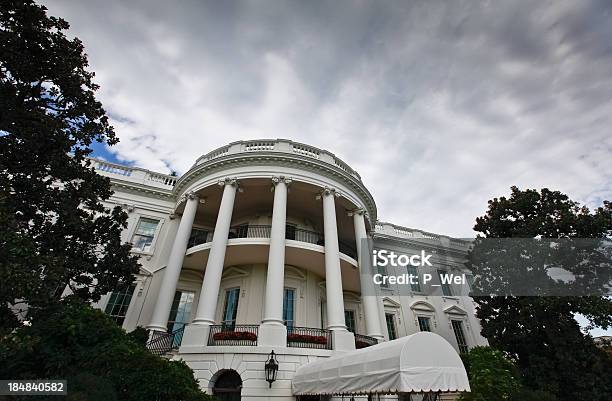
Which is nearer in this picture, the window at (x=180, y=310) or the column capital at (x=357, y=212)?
the window at (x=180, y=310)

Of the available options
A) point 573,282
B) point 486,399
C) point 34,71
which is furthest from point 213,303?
point 573,282

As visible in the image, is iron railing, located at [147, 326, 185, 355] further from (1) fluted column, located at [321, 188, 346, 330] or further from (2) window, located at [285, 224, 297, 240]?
(2) window, located at [285, 224, 297, 240]

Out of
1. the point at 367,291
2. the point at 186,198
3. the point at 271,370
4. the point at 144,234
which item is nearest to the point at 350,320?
the point at 367,291

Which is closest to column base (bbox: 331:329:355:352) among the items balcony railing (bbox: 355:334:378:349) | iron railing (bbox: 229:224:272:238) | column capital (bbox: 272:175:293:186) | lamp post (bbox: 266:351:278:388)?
balcony railing (bbox: 355:334:378:349)

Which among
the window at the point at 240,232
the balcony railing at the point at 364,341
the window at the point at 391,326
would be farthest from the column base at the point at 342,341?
the window at the point at 391,326

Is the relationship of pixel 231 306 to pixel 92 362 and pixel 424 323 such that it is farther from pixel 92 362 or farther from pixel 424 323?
pixel 424 323

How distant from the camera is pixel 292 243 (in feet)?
41.7

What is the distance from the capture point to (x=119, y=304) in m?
13.3

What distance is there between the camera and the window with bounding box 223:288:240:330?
13.3 metres

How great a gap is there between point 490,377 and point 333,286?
19.1 ft

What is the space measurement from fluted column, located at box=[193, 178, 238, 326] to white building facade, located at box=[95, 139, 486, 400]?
0.04 m

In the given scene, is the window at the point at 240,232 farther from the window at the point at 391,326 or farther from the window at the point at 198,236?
the window at the point at 391,326

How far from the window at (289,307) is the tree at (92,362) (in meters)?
7.72

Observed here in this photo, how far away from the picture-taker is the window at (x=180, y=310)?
13.6m
